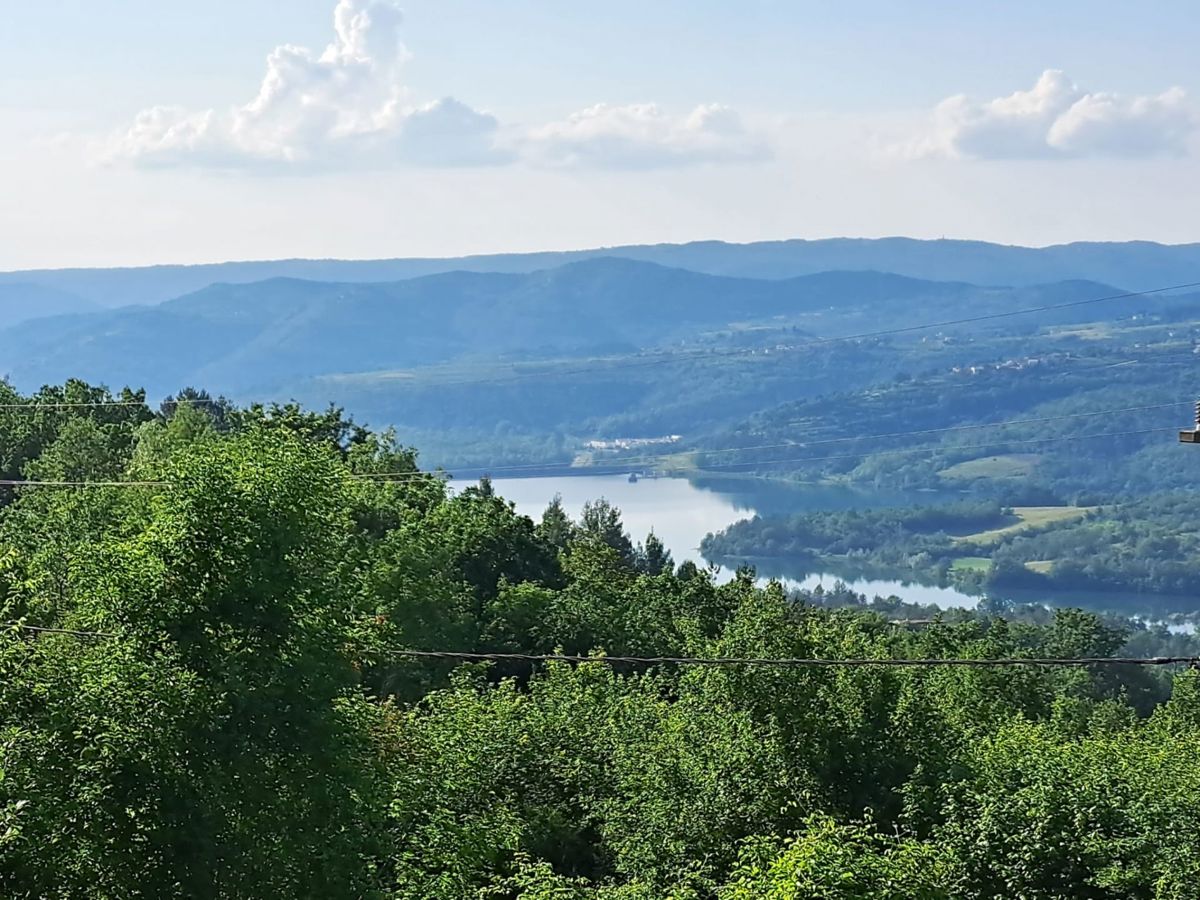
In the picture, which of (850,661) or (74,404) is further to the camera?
(74,404)

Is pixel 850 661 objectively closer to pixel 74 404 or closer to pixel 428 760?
pixel 428 760

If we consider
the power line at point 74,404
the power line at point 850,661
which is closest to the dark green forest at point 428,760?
the power line at point 850,661

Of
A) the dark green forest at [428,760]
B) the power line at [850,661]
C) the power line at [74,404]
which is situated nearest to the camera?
the power line at [850,661]

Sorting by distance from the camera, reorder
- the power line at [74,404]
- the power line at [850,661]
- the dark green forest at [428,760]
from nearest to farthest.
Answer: the power line at [850,661] < the dark green forest at [428,760] < the power line at [74,404]

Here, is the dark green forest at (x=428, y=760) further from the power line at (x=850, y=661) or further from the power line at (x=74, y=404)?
the power line at (x=74, y=404)

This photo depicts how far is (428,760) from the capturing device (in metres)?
23.7

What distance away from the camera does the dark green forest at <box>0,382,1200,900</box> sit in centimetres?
1756

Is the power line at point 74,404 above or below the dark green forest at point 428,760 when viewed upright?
above

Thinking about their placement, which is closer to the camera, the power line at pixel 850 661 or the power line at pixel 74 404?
the power line at pixel 850 661

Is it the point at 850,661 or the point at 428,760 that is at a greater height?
the point at 850,661

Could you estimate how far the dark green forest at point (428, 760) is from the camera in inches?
691

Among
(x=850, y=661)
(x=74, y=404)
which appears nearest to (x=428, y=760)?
(x=850, y=661)

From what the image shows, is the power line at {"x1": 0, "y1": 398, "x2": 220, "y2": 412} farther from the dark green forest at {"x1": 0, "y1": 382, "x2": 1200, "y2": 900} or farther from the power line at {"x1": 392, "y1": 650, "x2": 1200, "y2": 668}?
the power line at {"x1": 392, "y1": 650, "x2": 1200, "y2": 668}

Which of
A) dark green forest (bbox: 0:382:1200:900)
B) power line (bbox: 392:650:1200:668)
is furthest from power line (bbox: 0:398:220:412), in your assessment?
power line (bbox: 392:650:1200:668)
